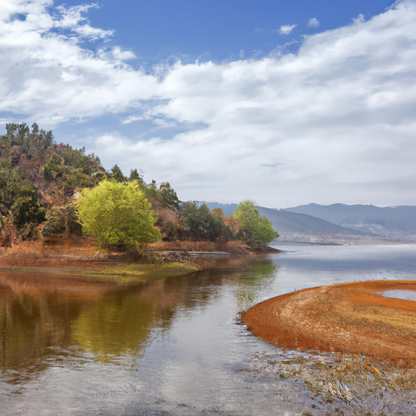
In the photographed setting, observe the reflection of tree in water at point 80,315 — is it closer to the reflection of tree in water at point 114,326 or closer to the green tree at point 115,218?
the reflection of tree in water at point 114,326

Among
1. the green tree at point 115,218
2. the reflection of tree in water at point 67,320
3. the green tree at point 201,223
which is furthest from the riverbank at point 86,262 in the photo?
the green tree at point 201,223

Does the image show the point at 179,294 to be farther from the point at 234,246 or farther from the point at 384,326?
the point at 234,246

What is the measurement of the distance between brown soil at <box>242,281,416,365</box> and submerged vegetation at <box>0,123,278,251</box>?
30.5m

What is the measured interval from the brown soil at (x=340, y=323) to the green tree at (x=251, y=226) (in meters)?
102

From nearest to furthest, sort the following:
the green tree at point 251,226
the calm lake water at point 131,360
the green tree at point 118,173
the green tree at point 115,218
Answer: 1. the calm lake water at point 131,360
2. the green tree at point 115,218
3. the green tree at point 118,173
4. the green tree at point 251,226

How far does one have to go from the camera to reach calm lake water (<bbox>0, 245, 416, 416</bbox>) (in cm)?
1100

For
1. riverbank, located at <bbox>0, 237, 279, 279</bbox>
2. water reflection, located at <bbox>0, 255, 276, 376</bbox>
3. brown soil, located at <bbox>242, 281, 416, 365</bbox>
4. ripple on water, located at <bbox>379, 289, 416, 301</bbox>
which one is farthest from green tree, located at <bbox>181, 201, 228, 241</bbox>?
brown soil, located at <bbox>242, 281, 416, 365</bbox>

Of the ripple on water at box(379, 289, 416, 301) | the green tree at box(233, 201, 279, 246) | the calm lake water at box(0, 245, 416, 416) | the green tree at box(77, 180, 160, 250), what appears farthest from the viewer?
the green tree at box(233, 201, 279, 246)

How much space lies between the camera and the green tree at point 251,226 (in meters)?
134

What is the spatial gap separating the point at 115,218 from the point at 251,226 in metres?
93.5

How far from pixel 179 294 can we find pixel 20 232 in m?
38.2

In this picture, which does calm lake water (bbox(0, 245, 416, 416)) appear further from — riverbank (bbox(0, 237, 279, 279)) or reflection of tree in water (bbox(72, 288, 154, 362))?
riverbank (bbox(0, 237, 279, 279))

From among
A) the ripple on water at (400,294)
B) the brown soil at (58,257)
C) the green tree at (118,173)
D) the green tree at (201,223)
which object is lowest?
the ripple on water at (400,294)

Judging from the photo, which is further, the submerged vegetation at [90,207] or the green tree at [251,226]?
the green tree at [251,226]
